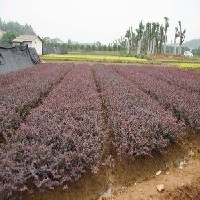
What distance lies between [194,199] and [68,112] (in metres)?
3.09

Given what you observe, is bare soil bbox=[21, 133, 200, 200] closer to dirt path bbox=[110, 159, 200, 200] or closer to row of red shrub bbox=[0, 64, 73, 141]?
dirt path bbox=[110, 159, 200, 200]

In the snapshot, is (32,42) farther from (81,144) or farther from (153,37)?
(81,144)

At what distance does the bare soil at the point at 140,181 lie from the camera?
4848mm

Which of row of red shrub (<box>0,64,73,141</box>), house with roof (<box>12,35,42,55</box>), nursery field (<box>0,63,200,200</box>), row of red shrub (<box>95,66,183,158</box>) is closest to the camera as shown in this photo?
nursery field (<box>0,63,200,200</box>)

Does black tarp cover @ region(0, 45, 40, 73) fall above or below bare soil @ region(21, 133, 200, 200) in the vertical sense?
above

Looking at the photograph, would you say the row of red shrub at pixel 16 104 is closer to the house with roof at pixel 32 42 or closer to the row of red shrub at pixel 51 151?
the row of red shrub at pixel 51 151

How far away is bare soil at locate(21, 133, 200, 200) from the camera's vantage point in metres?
4.85

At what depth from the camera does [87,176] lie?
515 cm

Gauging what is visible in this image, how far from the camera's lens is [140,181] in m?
5.55

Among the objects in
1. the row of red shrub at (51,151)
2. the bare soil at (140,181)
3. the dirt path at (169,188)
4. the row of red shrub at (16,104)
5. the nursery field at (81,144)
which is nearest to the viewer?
the row of red shrub at (51,151)

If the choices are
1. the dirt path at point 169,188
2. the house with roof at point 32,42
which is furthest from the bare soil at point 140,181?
the house with roof at point 32,42

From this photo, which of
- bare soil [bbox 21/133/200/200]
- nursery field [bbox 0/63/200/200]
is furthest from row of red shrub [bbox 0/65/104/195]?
bare soil [bbox 21/133/200/200]

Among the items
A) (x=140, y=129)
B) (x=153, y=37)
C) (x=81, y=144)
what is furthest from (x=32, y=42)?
(x=81, y=144)

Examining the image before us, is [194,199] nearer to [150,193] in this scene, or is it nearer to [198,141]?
[150,193]
